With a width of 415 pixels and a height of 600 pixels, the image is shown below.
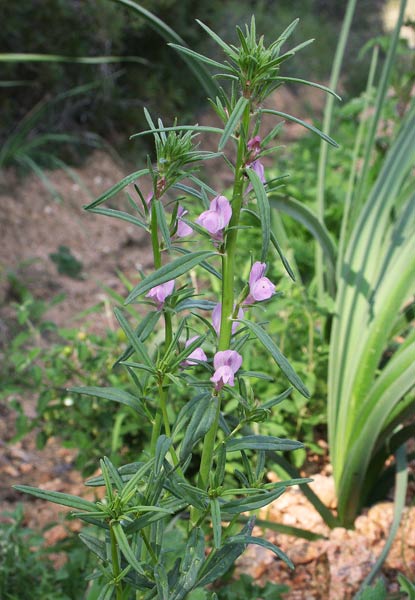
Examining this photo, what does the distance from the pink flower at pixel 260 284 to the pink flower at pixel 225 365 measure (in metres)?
0.08

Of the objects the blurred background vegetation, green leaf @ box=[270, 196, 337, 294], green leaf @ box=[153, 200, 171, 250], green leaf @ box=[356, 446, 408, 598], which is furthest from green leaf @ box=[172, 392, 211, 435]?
the blurred background vegetation

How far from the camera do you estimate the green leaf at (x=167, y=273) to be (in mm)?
800

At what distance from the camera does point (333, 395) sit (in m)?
1.65

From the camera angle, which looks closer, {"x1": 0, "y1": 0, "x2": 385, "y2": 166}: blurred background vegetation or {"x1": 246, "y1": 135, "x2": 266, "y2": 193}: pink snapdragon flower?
{"x1": 246, "y1": 135, "x2": 266, "y2": 193}: pink snapdragon flower

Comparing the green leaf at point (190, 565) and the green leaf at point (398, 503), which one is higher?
the green leaf at point (398, 503)

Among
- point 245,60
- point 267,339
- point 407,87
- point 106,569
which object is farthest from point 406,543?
point 407,87

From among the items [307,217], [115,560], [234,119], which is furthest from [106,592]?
[307,217]

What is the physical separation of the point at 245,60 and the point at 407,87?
1.87 metres

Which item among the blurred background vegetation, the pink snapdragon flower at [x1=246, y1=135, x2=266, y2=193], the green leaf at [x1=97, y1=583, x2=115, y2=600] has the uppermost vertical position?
the blurred background vegetation

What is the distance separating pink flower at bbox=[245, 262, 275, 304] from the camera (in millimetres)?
856

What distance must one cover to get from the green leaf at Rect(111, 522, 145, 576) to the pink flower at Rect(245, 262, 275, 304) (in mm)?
319

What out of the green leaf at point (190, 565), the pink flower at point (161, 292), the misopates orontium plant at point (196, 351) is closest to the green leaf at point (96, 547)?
the misopates orontium plant at point (196, 351)

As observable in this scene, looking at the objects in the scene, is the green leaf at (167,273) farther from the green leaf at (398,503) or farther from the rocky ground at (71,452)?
the rocky ground at (71,452)

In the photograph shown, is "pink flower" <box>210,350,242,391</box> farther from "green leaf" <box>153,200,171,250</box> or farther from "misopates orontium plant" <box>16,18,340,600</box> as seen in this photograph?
"green leaf" <box>153,200,171,250</box>
